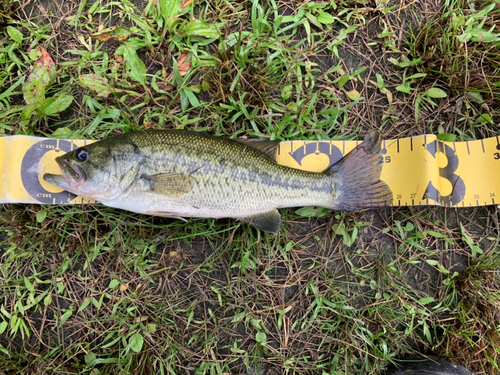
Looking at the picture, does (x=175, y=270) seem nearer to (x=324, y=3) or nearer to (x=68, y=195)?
(x=68, y=195)

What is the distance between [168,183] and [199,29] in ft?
6.02

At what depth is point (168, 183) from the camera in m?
2.94

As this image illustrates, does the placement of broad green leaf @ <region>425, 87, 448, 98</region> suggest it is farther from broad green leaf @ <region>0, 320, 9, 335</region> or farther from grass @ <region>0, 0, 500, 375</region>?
broad green leaf @ <region>0, 320, 9, 335</region>

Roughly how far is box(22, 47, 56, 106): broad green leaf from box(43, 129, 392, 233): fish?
1.01 m

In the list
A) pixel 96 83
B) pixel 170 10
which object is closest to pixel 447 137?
pixel 170 10

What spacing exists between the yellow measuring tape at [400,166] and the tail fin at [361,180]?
239mm

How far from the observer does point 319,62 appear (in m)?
3.67

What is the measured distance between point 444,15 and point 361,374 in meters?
4.10

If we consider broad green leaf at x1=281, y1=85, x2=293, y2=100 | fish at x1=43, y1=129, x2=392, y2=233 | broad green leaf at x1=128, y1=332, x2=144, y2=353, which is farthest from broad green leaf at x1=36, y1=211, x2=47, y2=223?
broad green leaf at x1=281, y1=85, x2=293, y2=100

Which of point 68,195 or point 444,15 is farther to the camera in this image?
point 444,15

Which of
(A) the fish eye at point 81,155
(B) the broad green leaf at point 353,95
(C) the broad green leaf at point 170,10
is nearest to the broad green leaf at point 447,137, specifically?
(B) the broad green leaf at point 353,95

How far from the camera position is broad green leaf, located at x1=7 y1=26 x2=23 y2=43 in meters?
3.47

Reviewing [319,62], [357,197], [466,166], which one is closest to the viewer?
[357,197]

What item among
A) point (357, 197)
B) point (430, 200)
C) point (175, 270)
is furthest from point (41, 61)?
point (430, 200)
